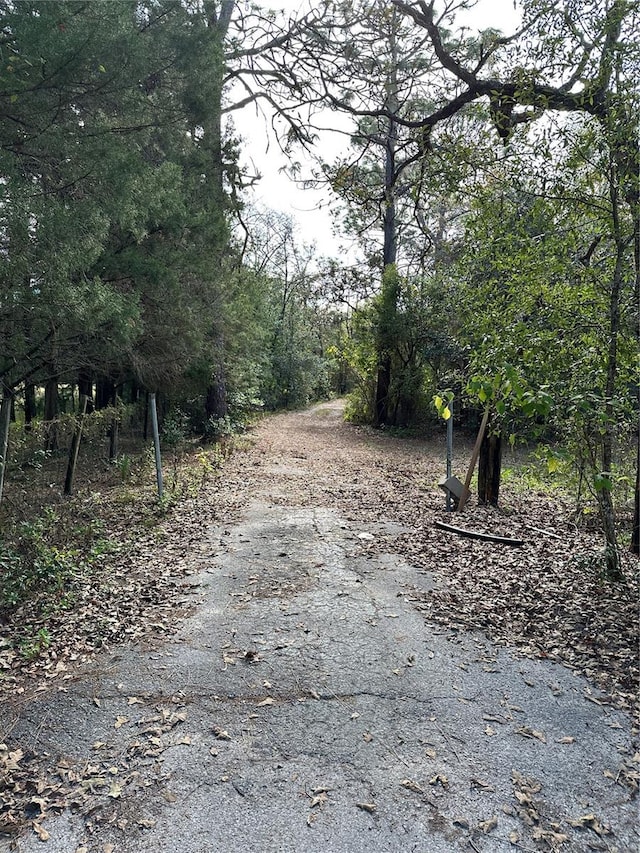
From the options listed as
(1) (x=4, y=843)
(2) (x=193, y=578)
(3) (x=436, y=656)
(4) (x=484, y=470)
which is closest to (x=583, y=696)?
(3) (x=436, y=656)

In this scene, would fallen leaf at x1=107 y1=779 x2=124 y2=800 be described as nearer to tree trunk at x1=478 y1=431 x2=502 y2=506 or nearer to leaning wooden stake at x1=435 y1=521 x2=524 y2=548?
leaning wooden stake at x1=435 y1=521 x2=524 y2=548

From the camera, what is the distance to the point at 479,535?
18.9 ft

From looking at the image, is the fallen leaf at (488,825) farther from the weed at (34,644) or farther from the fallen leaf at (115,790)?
the weed at (34,644)

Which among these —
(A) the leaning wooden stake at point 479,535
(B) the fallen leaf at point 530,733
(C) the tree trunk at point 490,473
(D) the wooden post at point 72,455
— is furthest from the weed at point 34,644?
(C) the tree trunk at point 490,473

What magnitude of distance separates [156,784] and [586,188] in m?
4.47

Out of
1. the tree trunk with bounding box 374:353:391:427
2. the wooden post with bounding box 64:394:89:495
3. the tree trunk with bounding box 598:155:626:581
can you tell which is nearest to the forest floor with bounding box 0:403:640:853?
the tree trunk with bounding box 598:155:626:581

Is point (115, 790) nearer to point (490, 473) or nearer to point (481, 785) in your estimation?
point (481, 785)

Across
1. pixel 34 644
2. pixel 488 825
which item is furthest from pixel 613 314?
pixel 34 644

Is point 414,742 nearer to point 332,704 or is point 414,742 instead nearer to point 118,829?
point 332,704

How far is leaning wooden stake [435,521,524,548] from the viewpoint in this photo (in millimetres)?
5500

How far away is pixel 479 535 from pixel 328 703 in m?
3.37

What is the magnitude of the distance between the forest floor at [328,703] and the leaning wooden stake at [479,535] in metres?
0.23

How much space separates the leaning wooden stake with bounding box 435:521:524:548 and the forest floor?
0.23 meters

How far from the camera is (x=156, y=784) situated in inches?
90.9
